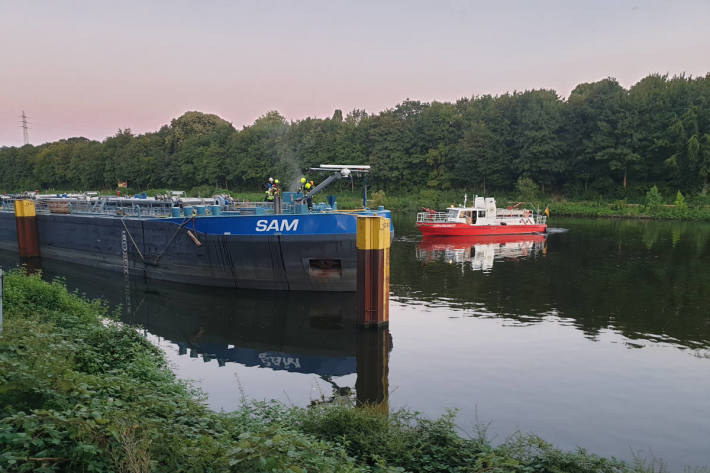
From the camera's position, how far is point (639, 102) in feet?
229

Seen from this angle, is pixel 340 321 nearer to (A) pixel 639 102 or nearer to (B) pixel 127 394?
(B) pixel 127 394

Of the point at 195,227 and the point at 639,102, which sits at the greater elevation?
the point at 639,102

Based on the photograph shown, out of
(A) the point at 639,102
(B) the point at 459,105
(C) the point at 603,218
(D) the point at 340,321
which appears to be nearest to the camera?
(D) the point at 340,321

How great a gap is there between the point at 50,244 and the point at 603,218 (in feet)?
194

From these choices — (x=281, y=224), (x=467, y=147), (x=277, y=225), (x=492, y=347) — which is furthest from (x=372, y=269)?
(x=467, y=147)

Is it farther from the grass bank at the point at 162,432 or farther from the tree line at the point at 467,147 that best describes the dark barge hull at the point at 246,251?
the tree line at the point at 467,147

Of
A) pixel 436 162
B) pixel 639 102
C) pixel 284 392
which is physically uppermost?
pixel 639 102

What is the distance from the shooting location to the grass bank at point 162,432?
578cm

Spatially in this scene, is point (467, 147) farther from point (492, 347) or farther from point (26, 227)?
point (492, 347)

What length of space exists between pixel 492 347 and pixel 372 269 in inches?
179

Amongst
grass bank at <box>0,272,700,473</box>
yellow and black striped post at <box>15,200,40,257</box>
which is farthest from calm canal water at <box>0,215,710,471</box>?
yellow and black striped post at <box>15,200,40,257</box>

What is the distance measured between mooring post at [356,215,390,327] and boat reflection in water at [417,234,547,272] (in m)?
14.3

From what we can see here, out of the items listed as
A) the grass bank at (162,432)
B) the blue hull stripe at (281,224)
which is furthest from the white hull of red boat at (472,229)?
the grass bank at (162,432)

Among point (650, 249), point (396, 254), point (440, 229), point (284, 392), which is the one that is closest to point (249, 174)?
point (440, 229)
